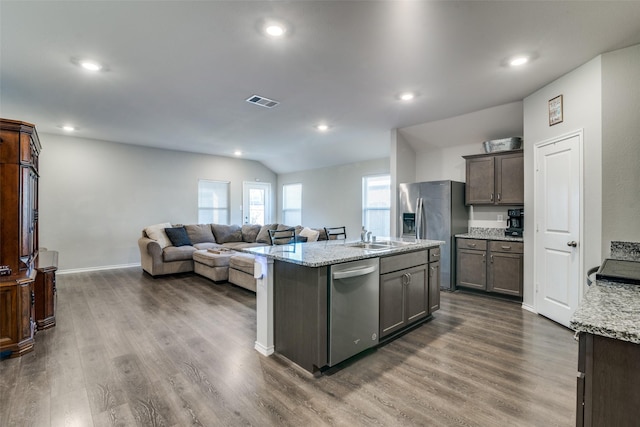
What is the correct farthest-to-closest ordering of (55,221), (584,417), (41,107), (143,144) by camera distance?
(143,144), (55,221), (41,107), (584,417)

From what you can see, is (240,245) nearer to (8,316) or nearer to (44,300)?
(44,300)

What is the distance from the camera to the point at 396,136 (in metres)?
5.25

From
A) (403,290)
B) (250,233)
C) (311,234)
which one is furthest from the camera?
Result: (250,233)

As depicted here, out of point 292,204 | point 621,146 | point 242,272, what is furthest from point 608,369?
point 292,204

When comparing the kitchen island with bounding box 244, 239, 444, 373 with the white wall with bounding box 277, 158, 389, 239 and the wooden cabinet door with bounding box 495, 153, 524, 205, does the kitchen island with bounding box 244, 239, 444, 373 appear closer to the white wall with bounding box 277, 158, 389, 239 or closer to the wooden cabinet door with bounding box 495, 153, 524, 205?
the wooden cabinet door with bounding box 495, 153, 524, 205

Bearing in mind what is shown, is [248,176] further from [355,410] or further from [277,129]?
[355,410]

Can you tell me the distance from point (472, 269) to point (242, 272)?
356 centimetres

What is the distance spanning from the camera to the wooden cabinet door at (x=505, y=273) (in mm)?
4086

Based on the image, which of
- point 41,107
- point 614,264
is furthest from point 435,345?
point 41,107

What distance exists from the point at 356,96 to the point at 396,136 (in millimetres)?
1729

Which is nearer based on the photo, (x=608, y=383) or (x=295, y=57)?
(x=608, y=383)

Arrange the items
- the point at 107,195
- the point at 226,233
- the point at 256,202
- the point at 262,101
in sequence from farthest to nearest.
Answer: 1. the point at 256,202
2. the point at 226,233
3. the point at 107,195
4. the point at 262,101

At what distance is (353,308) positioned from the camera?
247 centimetres

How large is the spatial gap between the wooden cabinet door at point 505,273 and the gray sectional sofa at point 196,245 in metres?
2.80
